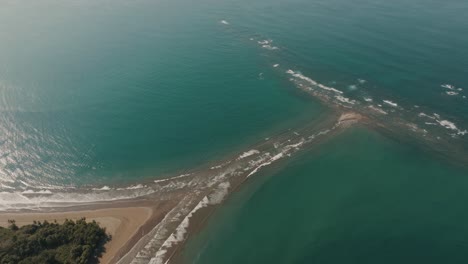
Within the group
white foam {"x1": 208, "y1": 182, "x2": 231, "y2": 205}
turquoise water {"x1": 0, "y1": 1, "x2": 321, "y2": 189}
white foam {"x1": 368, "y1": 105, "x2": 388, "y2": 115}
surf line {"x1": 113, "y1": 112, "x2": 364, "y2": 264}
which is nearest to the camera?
surf line {"x1": 113, "y1": 112, "x2": 364, "y2": 264}

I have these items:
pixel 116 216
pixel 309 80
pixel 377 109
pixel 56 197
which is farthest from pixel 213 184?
pixel 309 80

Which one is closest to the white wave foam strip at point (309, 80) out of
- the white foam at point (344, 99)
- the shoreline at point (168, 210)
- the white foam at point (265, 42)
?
the white foam at point (344, 99)

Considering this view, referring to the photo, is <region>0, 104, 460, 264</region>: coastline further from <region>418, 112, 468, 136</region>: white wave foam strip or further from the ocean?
<region>418, 112, 468, 136</region>: white wave foam strip

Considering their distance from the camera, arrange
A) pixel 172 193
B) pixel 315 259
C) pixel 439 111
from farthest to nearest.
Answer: pixel 439 111, pixel 172 193, pixel 315 259

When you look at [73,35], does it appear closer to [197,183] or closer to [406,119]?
[197,183]

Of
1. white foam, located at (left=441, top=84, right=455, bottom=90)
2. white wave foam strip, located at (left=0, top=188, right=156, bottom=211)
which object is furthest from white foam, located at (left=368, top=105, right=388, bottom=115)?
white wave foam strip, located at (left=0, top=188, right=156, bottom=211)

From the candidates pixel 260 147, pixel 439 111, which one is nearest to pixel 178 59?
pixel 260 147
